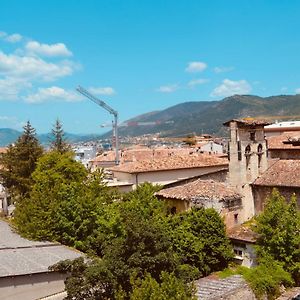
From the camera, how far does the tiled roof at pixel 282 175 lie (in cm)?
3123

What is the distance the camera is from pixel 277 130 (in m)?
71.3

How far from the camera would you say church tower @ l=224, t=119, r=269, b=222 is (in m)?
32.7

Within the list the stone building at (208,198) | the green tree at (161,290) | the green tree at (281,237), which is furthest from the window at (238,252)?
the green tree at (161,290)

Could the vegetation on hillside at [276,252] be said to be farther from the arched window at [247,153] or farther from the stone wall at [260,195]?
the arched window at [247,153]

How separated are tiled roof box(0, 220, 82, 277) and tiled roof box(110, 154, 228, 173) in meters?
13.6

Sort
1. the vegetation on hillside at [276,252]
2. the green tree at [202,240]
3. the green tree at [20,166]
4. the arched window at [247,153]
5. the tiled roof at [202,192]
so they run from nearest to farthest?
the vegetation on hillside at [276,252]
the green tree at [202,240]
the tiled roof at [202,192]
the arched window at [247,153]
the green tree at [20,166]

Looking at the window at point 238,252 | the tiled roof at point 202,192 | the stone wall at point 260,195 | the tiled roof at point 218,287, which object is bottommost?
the tiled roof at point 218,287

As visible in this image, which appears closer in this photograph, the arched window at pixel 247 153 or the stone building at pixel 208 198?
the stone building at pixel 208 198

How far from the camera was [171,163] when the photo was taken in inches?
1656

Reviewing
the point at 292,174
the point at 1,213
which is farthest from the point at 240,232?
the point at 1,213

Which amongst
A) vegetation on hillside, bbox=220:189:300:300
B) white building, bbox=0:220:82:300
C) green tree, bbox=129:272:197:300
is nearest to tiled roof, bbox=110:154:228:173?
vegetation on hillside, bbox=220:189:300:300

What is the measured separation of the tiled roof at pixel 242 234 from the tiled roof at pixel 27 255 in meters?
9.91

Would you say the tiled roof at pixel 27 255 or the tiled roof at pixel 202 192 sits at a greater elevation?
the tiled roof at pixel 202 192

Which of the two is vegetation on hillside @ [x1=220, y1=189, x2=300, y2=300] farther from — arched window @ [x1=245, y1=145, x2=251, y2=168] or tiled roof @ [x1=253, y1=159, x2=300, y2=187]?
arched window @ [x1=245, y1=145, x2=251, y2=168]
